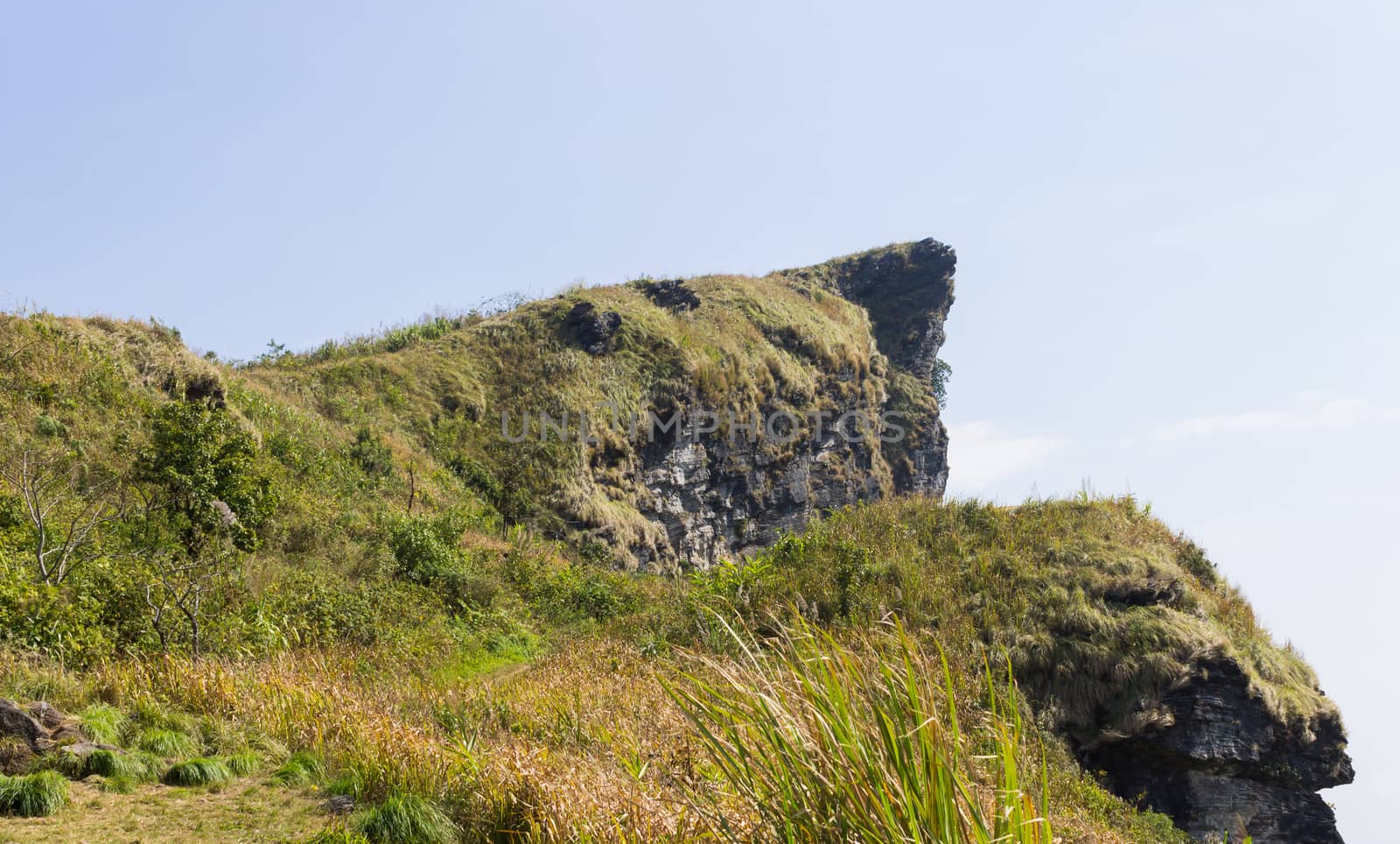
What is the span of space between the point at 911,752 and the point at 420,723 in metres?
5.91

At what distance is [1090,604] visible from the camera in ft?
40.8

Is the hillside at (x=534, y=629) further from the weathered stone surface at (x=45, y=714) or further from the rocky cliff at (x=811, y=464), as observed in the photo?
the weathered stone surface at (x=45, y=714)

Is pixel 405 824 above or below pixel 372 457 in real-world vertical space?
below

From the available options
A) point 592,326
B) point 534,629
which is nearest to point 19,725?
point 534,629

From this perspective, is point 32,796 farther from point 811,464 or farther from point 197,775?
point 811,464

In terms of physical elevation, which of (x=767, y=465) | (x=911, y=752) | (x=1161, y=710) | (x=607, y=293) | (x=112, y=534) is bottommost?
(x=1161, y=710)

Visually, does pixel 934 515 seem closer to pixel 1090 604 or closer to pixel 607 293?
pixel 1090 604

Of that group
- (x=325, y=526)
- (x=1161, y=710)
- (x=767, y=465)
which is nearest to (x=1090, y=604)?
(x=1161, y=710)

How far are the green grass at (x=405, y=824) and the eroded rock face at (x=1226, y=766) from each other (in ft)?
28.3

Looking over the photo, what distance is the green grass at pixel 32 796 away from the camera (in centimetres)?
521

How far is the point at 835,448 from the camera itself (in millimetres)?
38250

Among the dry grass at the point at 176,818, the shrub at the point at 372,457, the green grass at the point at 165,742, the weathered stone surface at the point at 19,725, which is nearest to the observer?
the dry grass at the point at 176,818

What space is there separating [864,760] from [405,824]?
363 cm

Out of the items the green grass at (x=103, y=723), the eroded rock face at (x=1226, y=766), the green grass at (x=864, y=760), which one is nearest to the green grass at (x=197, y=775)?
the green grass at (x=103, y=723)
